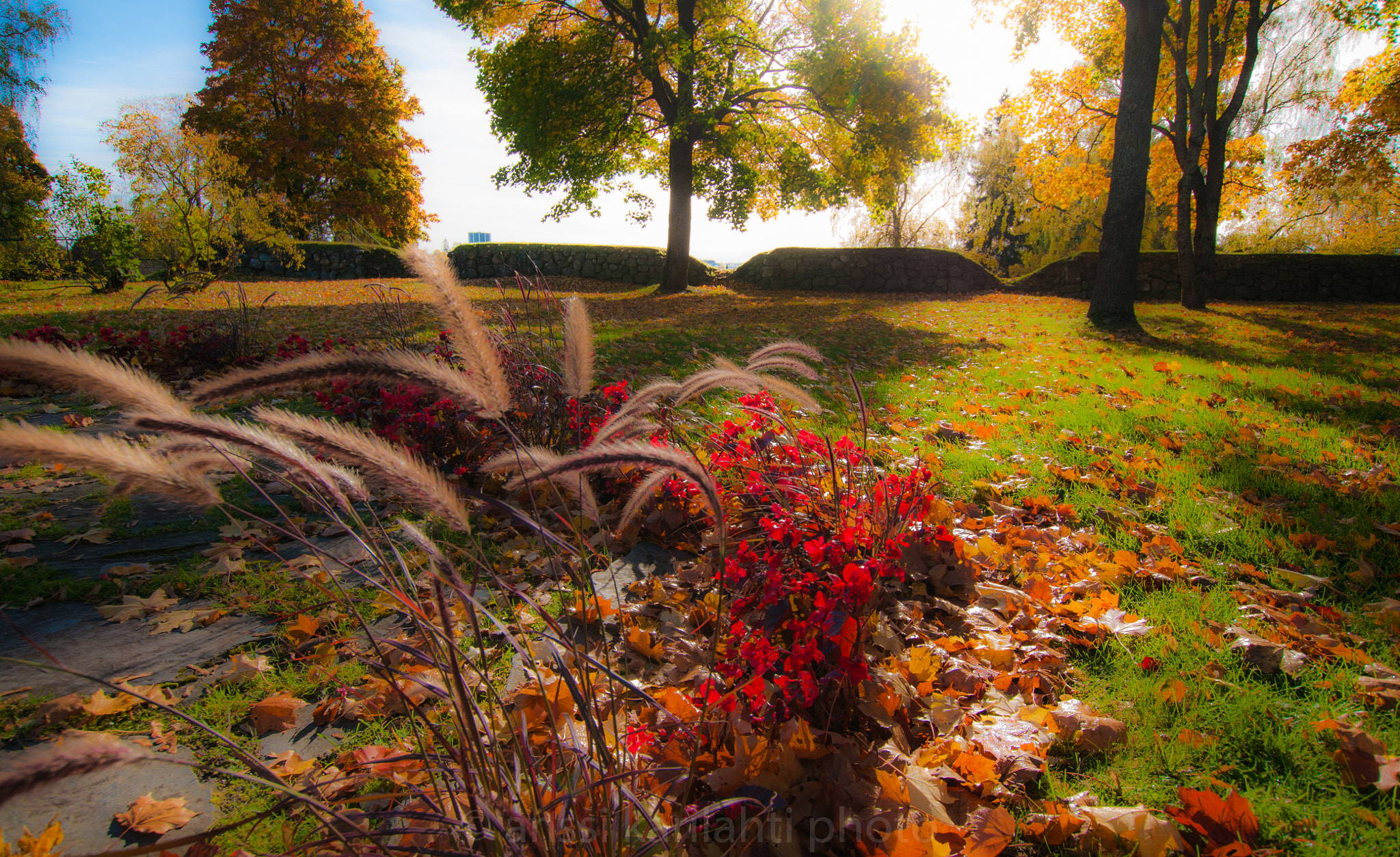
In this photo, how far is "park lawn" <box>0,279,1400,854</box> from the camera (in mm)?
1479

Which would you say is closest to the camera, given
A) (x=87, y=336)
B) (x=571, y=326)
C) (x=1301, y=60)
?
(x=571, y=326)

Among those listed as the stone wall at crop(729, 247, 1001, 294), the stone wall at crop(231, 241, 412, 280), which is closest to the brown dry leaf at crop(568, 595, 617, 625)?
the stone wall at crop(729, 247, 1001, 294)

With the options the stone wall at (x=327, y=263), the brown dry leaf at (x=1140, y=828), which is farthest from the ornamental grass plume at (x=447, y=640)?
the stone wall at (x=327, y=263)

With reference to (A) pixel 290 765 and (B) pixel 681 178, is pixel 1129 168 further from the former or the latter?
(A) pixel 290 765

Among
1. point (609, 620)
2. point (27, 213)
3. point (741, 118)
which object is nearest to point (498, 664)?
point (609, 620)

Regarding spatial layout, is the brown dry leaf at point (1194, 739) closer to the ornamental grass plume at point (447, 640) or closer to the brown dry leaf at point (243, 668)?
the ornamental grass plume at point (447, 640)

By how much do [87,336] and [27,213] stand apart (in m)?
14.9

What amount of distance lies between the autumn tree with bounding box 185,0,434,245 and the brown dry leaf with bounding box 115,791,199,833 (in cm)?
2200

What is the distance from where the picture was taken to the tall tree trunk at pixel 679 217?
14.2 m

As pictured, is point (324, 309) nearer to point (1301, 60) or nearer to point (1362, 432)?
point (1362, 432)

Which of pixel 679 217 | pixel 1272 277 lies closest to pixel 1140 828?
pixel 679 217

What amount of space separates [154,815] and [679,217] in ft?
48.0

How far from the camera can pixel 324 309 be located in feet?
31.5

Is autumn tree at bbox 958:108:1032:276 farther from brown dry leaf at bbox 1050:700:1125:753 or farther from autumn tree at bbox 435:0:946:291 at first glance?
brown dry leaf at bbox 1050:700:1125:753
